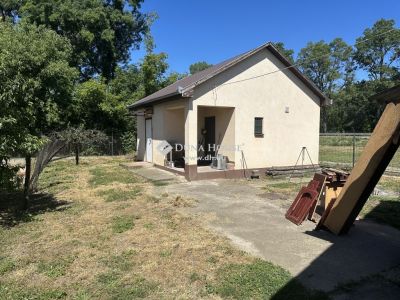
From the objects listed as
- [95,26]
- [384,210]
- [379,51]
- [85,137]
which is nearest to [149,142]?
[85,137]

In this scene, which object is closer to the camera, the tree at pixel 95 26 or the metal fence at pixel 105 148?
the metal fence at pixel 105 148

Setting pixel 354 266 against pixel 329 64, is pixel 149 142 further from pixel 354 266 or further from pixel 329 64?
pixel 329 64

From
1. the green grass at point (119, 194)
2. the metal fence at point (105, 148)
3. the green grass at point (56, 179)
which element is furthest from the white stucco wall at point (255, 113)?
the metal fence at point (105, 148)

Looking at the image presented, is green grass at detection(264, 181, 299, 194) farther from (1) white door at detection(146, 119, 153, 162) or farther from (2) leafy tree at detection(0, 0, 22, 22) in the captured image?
(2) leafy tree at detection(0, 0, 22, 22)

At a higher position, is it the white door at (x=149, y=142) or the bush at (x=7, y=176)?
the white door at (x=149, y=142)

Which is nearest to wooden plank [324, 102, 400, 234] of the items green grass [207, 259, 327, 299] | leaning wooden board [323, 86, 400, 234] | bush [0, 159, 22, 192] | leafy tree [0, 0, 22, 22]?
leaning wooden board [323, 86, 400, 234]

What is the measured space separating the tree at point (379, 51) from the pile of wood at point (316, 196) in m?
49.4

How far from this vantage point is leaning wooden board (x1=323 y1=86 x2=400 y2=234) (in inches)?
186

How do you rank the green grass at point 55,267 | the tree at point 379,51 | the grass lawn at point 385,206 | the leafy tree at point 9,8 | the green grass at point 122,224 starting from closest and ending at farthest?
1. the green grass at point 55,267
2. the green grass at point 122,224
3. the grass lawn at point 385,206
4. the leafy tree at point 9,8
5. the tree at point 379,51

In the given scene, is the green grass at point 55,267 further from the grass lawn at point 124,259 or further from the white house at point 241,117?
the white house at point 241,117

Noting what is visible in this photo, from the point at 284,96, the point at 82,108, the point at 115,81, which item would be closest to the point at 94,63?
the point at 115,81

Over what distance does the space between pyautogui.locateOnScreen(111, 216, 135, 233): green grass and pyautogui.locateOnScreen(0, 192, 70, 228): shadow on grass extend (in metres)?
1.69

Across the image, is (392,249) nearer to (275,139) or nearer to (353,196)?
(353,196)

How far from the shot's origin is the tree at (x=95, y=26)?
25297mm
